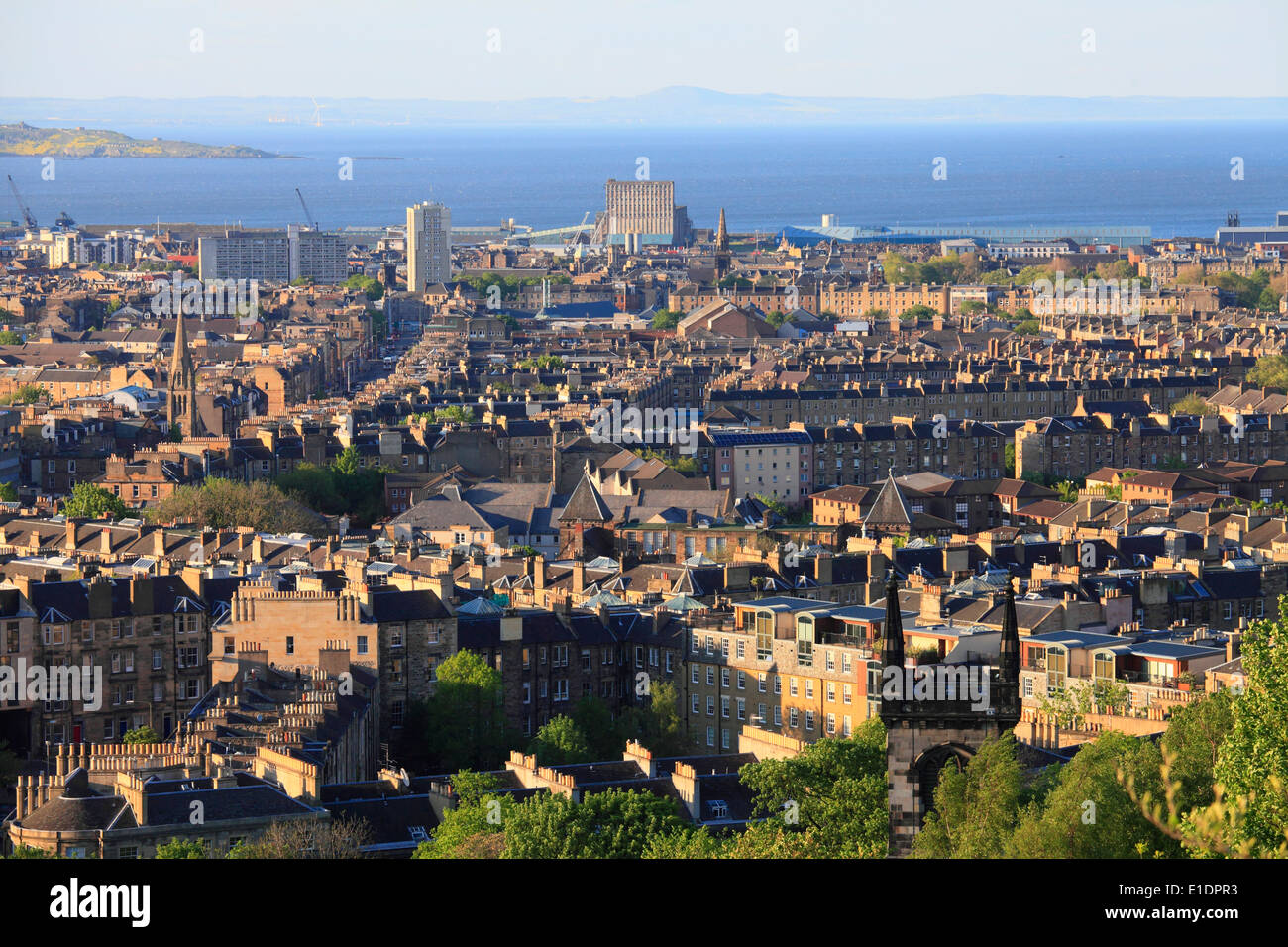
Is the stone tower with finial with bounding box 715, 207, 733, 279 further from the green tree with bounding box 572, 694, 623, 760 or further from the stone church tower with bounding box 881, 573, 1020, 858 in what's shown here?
the stone church tower with bounding box 881, 573, 1020, 858

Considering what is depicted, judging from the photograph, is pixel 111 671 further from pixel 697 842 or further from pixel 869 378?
pixel 869 378

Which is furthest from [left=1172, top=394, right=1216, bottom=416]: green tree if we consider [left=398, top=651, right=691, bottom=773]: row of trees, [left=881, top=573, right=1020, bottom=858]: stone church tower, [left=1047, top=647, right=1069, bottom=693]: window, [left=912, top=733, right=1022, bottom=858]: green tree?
[left=912, top=733, right=1022, bottom=858]: green tree

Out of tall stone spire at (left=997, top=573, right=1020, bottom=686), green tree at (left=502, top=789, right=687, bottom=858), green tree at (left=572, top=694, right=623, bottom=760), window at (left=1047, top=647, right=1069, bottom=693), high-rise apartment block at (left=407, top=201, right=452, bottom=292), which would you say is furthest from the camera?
high-rise apartment block at (left=407, top=201, right=452, bottom=292)

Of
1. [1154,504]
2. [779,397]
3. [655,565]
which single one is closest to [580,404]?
[779,397]

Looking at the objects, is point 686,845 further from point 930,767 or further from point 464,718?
point 464,718

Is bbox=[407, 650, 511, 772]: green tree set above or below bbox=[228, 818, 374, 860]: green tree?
below

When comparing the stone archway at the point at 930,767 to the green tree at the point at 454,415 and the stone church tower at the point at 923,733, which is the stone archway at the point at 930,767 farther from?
the green tree at the point at 454,415

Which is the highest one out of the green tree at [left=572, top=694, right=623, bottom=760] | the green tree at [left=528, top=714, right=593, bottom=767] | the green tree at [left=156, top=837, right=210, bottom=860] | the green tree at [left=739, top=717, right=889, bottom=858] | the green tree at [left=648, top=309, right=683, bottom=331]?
the green tree at [left=739, top=717, right=889, bottom=858]
